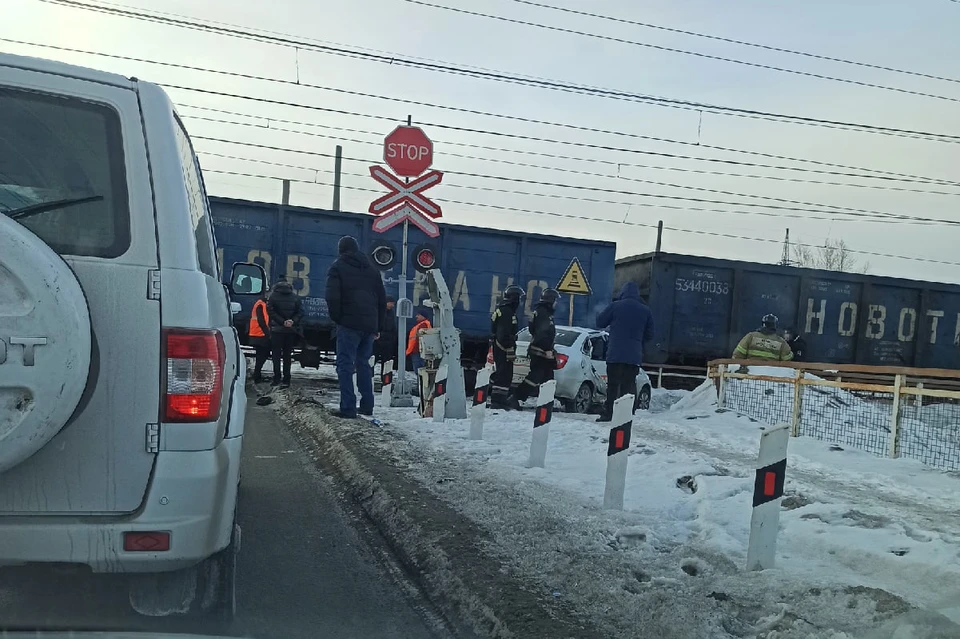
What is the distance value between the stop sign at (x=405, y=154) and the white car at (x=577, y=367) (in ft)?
11.4

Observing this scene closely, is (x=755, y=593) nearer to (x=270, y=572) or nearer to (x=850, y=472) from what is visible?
(x=270, y=572)

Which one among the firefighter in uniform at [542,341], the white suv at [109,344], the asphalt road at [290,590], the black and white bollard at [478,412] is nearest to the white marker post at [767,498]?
the asphalt road at [290,590]

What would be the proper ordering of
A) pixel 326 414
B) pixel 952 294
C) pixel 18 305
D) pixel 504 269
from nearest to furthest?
pixel 18 305
pixel 326 414
pixel 504 269
pixel 952 294

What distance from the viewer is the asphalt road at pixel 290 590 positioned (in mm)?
3539

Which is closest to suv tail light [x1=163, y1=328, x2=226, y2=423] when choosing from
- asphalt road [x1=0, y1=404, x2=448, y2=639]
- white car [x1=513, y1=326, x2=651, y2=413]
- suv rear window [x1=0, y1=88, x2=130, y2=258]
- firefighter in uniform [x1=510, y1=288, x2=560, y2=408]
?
suv rear window [x1=0, y1=88, x2=130, y2=258]

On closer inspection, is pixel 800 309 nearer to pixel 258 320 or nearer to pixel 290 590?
pixel 258 320

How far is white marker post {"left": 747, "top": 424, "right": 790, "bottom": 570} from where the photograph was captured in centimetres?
443

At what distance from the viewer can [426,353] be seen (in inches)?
422

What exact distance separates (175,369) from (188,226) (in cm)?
50

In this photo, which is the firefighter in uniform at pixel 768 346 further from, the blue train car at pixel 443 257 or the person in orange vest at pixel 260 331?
the person in orange vest at pixel 260 331

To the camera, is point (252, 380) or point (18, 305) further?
point (252, 380)

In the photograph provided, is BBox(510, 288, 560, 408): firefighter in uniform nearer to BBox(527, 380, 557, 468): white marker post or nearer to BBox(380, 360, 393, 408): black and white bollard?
BBox(380, 360, 393, 408): black and white bollard

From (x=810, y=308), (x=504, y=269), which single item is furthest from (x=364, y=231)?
(x=810, y=308)

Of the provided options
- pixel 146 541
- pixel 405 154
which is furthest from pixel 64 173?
pixel 405 154
